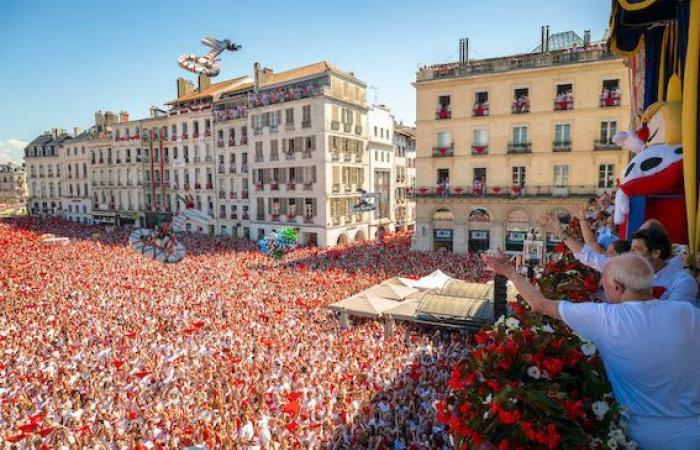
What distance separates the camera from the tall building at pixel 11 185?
401 ft

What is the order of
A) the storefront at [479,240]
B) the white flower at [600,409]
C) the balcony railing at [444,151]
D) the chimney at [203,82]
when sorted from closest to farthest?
the white flower at [600,409] → the storefront at [479,240] → the balcony railing at [444,151] → the chimney at [203,82]

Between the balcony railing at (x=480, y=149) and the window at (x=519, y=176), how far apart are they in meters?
2.49

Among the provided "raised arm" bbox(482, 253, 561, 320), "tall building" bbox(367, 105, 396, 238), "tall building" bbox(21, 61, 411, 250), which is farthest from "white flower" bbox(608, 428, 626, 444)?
"tall building" bbox(367, 105, 396, 238)

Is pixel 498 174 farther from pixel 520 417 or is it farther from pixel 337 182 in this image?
pixel 520 417

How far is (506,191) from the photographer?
32.5m

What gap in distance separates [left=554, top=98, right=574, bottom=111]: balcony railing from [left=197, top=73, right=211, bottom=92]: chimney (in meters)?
42.0

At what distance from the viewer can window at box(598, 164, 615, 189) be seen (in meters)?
29.4

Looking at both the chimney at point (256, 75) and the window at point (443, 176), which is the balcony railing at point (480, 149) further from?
the chimney at point (256, 75)

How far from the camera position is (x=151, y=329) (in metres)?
16.4

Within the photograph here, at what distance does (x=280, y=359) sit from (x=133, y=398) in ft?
13.2

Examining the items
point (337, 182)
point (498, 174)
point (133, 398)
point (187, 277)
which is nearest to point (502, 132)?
point (498, 174)

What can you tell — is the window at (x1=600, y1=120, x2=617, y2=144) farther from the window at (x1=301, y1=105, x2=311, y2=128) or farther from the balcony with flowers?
the window at (x1=301, y1=105, x2=311, y2=128)

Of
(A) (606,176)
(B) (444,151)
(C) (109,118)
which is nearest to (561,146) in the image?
(A) (606,176)

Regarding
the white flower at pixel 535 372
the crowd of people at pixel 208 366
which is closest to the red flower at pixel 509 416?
the white flower at pixel 535 372
